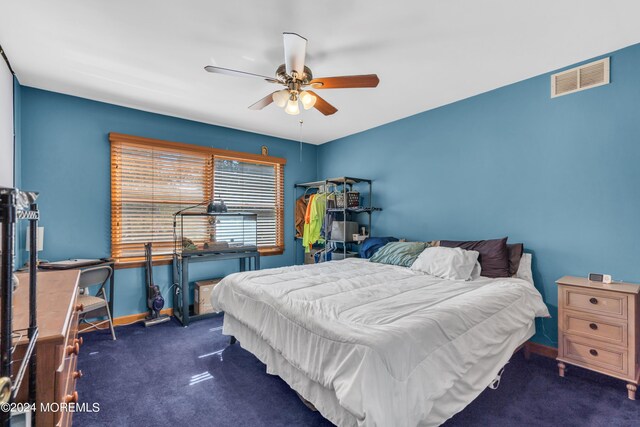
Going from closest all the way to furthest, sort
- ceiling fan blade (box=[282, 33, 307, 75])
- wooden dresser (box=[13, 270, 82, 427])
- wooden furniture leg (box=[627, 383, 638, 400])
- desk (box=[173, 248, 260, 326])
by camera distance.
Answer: wooden dresser (box=[13, 270, 82, 427]) → ceiling fan blade (box=[282, 33, 307, 75]) → wooden furniture leg (box=[627, 383, 638, 400]) → desk (box=[173, 248, 260, 326])

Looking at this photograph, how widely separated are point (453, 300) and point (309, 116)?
2.87 meters

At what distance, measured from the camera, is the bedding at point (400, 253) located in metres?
3.30

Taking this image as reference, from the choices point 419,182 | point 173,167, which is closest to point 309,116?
point 419,182

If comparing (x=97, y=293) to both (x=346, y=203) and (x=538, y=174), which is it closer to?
(x=346, y=203)

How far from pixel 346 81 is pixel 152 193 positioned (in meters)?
2.91

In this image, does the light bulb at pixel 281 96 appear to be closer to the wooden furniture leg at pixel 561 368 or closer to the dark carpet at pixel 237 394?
the dark carpet at pixel 237 394

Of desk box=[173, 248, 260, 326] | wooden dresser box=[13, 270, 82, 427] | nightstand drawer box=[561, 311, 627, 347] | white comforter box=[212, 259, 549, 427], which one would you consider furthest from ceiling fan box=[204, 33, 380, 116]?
nightstand drawer box=[561, 311, 627, 347]

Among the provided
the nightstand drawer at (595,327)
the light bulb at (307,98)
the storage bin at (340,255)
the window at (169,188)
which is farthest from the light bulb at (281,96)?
the nightstand drawer at (595,327)

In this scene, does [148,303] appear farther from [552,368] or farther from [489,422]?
[552,368]

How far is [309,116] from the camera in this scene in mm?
3982

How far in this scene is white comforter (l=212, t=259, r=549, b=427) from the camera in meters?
1.39

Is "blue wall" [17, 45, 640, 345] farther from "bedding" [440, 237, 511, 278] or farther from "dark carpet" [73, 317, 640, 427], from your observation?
"dark carpet" [73, 317, 640, 427]

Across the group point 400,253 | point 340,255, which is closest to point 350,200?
point 340,255

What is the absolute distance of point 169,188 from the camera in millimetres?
3969
